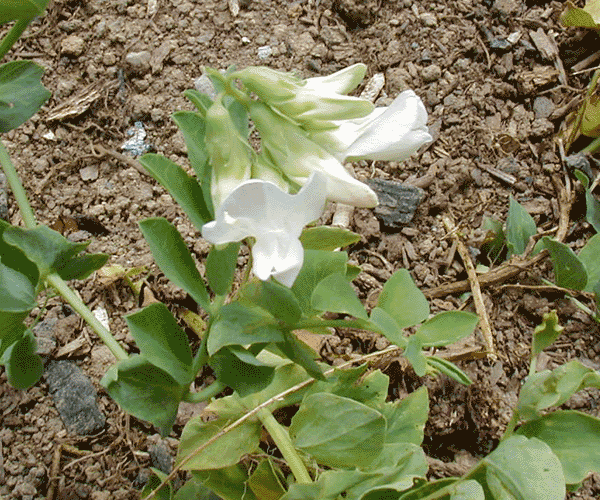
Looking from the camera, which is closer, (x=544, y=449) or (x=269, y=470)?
(x=544, y=449)

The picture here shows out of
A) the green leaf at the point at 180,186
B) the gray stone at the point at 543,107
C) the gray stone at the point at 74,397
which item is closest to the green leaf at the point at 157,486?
the gray stone at the point at 74,397

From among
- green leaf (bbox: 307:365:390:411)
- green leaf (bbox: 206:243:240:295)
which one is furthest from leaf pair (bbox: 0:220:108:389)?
green leaf (bbox: 307:365:390:411)

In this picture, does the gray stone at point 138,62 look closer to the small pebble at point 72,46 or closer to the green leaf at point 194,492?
the small pebble at point 72,46

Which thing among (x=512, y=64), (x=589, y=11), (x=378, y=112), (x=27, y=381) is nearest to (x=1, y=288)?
(x=27, y=381)

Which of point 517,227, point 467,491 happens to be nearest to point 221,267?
point 467,491

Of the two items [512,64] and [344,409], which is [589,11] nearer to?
[512,64]

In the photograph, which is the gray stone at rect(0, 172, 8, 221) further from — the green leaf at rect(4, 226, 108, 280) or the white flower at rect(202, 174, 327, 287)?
the white flower at rect(202, 174, 327, 287)
